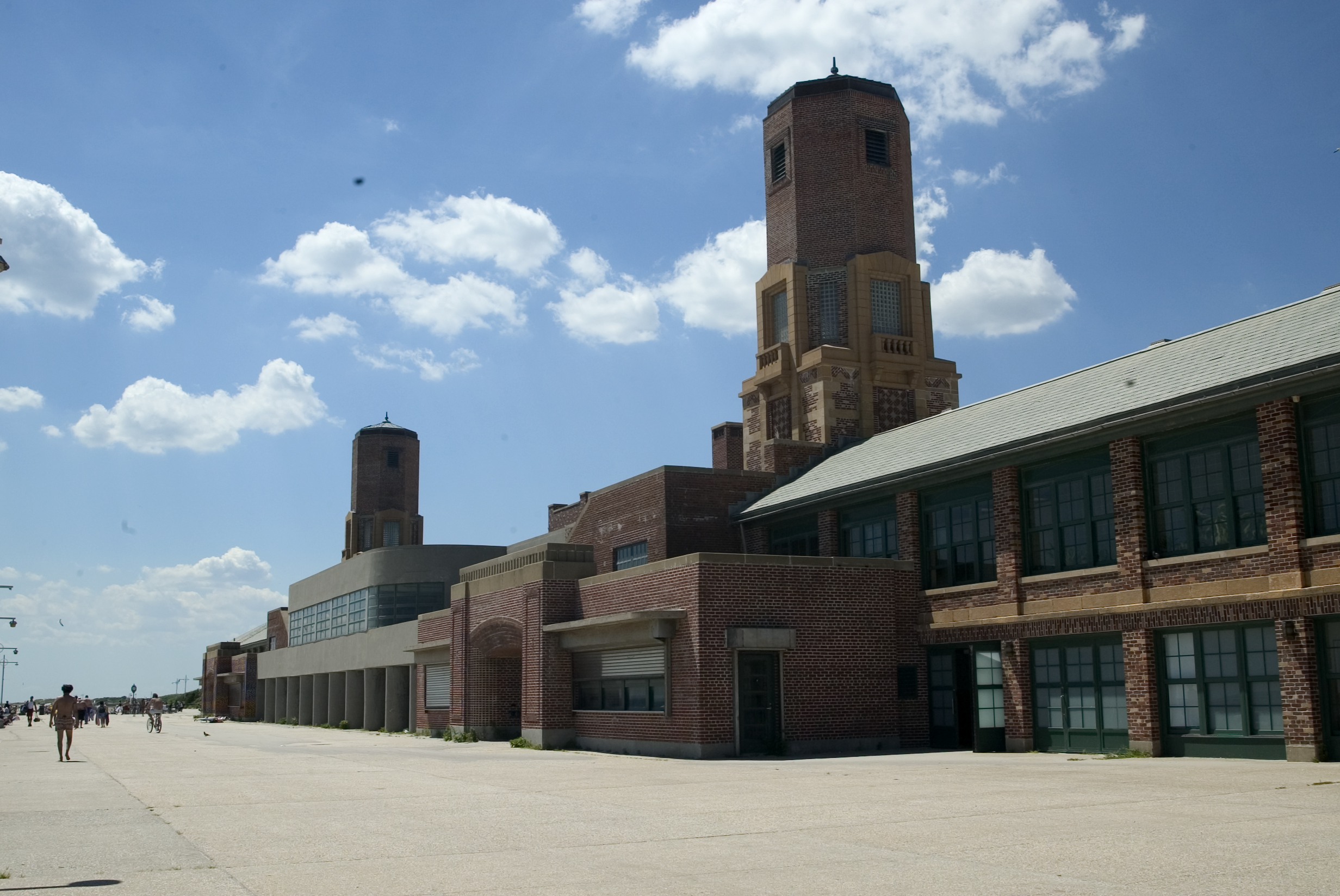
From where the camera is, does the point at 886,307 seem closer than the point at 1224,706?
No

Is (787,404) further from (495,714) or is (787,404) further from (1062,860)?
(1062,860)

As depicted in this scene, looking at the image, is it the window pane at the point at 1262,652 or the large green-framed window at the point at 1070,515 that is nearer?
the window pane at the point at 1262,652

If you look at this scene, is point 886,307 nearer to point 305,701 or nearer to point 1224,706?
point 1224,706

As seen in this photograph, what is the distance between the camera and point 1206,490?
2228cm

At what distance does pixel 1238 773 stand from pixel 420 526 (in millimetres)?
59357

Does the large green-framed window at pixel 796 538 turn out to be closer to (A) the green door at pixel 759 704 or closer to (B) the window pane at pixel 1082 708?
(A) the green door at pixel 759 704

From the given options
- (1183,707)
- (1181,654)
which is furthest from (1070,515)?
(1183,707)

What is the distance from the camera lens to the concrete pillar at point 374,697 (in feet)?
172

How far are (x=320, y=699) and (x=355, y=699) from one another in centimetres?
680

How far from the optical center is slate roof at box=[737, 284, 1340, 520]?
2166 centimetres

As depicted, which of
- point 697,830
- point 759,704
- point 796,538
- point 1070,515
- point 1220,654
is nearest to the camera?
point 697,830

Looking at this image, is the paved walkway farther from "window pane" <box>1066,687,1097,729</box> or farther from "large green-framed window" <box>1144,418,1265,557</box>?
"large green-framed window" <box>1144,418,1265,557</box>

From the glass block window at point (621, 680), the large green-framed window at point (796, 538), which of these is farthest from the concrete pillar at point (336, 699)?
the large green-framed window at point (796, 538)

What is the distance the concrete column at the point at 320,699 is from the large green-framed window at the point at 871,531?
36483 millimetres
